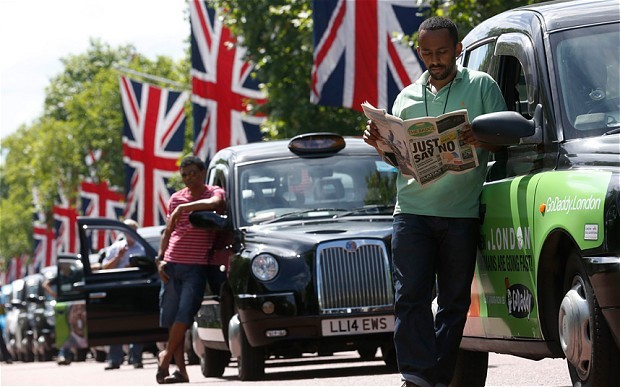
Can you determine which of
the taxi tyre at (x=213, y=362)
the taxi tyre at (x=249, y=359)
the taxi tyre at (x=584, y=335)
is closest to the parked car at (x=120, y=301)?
the taxi tyre at (x=213, y=362)

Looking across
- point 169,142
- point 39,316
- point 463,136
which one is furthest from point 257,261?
point 169,142

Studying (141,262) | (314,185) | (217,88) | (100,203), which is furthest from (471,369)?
(100,203)

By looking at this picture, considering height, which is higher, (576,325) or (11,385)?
(576,325)

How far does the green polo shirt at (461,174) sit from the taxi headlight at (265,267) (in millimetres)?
5540

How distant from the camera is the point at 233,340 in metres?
14.4

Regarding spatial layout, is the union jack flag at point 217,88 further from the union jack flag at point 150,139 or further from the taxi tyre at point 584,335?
the taxi tyre at point 584,335

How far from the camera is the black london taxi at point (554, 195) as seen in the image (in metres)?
7.07

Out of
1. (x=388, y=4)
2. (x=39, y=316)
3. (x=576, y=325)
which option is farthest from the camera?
(x=39, y=316)

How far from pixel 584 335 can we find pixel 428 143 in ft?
4.39

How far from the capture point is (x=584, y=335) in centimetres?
725

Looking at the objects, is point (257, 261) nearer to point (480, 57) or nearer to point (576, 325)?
point (480, 57)

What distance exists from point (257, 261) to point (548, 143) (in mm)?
6221

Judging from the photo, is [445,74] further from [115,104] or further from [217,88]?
[115,104]

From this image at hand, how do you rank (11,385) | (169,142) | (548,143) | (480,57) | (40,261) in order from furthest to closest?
(40,261)
(169,142)
(11,385)
(480,57)
(548,143)
